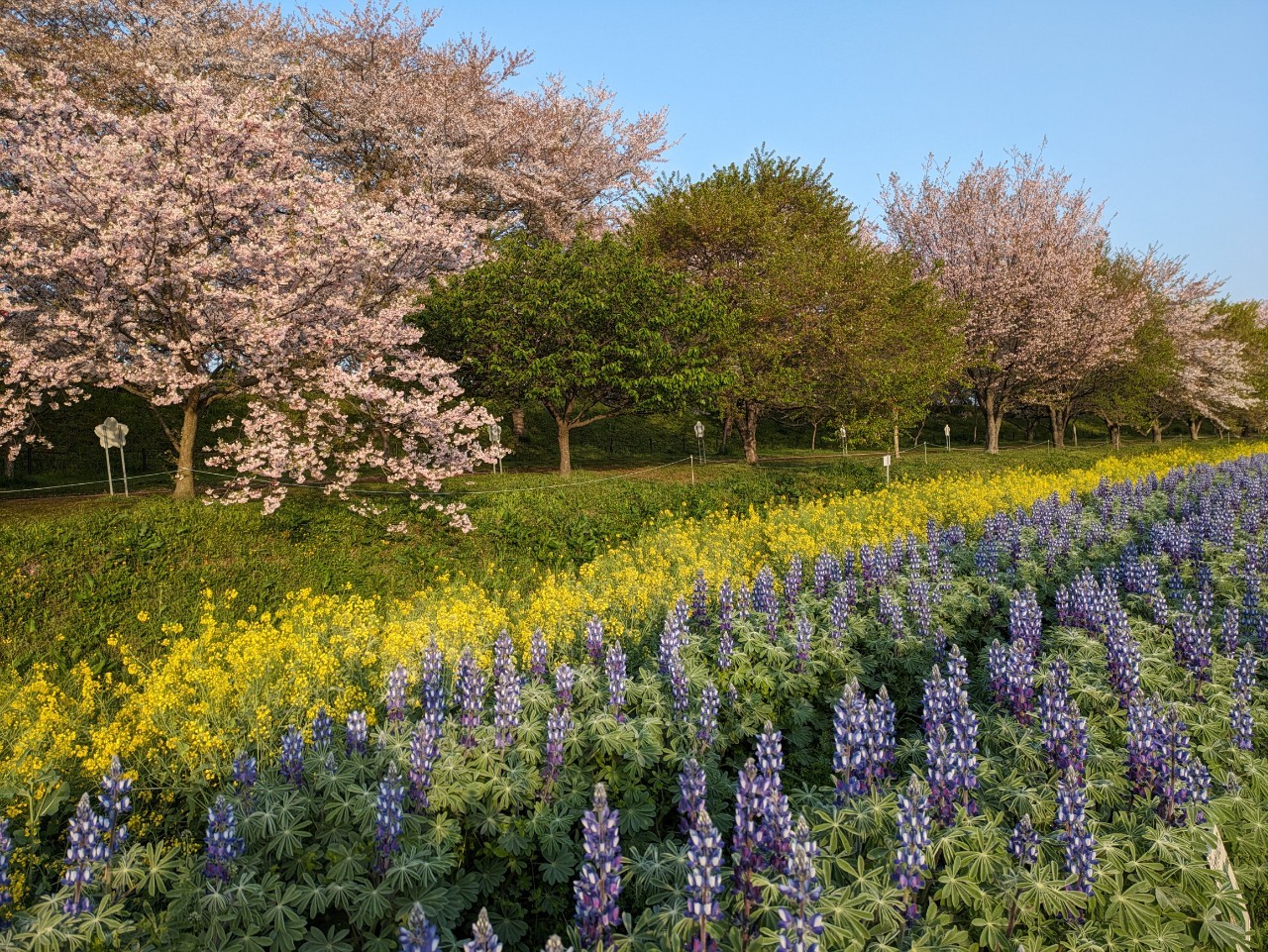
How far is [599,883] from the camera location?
2.72 metres

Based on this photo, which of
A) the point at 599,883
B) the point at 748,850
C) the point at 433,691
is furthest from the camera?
the point at 433,691

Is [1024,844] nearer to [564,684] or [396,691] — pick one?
[564,684]

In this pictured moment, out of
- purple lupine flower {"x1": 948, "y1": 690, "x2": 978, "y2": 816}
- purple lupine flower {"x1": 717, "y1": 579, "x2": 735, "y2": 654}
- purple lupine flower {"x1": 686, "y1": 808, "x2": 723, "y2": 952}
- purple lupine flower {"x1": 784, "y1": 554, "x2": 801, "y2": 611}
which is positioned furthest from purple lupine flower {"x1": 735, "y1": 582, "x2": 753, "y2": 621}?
purple lupine flower {"x1": 686, "y1": 808, "x2": 723, "y2": 952}

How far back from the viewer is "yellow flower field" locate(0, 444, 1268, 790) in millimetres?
5551

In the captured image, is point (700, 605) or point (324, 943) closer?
point (324, 943)

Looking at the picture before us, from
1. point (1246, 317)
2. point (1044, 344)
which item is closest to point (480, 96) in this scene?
point (1044, 344)

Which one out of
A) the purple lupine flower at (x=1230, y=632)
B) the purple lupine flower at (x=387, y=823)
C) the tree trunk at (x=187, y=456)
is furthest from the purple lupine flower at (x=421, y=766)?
the tree trunk at (x=187, y=456)

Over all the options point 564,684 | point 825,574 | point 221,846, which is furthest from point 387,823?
point 825,574

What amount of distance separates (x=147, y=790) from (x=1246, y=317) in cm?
6690

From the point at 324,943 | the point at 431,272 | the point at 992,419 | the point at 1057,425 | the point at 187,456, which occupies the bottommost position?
the point at 324,943

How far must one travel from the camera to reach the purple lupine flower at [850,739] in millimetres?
3430

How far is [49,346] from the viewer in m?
11.8

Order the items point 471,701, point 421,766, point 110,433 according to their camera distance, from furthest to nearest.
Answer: point 110,433 < point 471,701 < point 421,766

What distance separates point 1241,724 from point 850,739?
2.73 meters
